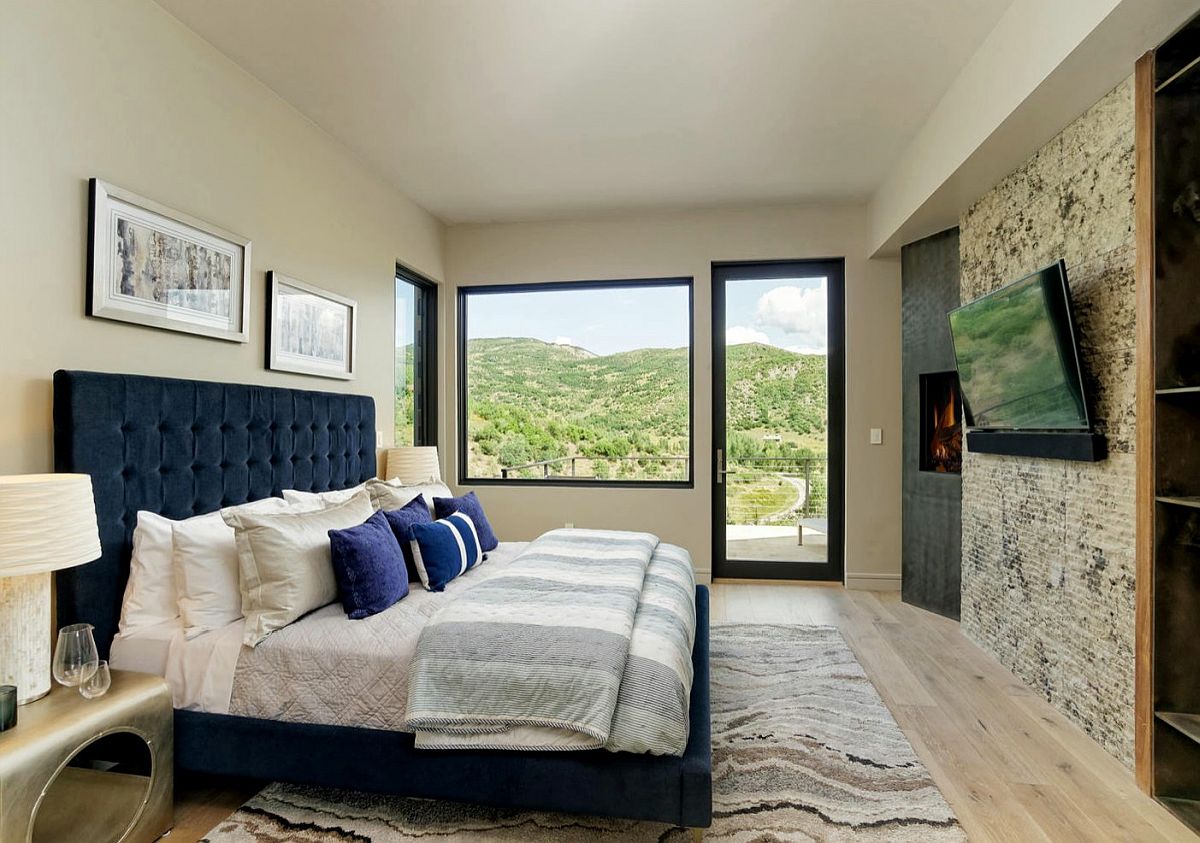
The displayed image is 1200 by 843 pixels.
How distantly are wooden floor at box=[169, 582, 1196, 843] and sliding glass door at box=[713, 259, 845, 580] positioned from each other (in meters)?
1.22

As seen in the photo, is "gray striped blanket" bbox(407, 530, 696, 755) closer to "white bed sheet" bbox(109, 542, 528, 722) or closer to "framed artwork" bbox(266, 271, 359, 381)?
"white bed sheet" bbox(109, 542, 528, 722)

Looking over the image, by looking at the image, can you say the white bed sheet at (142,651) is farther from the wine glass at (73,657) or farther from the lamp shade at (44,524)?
the lamp shade at (44,524)

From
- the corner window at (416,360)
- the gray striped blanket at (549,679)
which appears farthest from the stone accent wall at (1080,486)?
the corner window at (416,360)

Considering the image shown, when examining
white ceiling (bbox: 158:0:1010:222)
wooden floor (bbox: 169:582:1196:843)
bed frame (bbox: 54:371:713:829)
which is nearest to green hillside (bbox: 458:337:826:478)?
white ceiling (bbox: 158:0:1010:222)

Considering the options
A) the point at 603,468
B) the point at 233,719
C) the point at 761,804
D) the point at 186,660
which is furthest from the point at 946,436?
the point at 186,660

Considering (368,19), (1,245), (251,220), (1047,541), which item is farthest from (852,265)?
(1,245)

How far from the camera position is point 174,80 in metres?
2.49

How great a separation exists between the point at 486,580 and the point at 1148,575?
2330 millimetres

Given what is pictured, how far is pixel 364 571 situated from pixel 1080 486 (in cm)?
288

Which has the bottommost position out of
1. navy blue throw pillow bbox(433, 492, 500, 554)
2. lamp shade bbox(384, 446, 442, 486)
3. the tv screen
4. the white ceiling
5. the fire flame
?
navy blue throw pillow bbox(433, 492, 500, 554)

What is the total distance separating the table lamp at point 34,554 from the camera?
1.56m

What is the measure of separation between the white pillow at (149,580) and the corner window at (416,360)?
2.26 meters

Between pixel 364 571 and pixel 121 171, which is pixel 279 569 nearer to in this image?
pixel 364 571

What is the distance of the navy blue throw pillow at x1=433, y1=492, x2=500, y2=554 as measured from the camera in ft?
10.6
